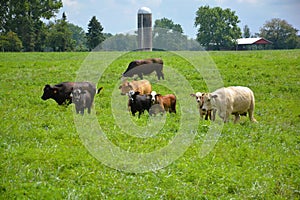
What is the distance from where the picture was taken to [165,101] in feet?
Answer: 58.5

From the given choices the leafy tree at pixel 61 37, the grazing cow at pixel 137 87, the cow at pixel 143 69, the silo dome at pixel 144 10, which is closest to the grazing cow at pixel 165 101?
the grazing cow at pixel 137 87

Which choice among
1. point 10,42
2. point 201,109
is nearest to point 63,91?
point 201,109

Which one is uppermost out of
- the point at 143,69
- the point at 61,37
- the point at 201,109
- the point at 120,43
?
the point at 61,37

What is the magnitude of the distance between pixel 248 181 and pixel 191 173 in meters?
1.24

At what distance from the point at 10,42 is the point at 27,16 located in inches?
277

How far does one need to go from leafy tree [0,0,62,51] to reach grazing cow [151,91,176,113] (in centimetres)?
5518

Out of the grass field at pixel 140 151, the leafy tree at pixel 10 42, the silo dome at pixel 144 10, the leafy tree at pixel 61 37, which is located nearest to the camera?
the grass field at pixel 140 151

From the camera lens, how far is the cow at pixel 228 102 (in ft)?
53.6

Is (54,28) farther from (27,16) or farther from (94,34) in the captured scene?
(94,34)

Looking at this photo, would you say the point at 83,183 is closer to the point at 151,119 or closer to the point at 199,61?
the point at 151,119

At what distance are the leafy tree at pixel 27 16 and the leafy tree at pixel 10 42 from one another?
11.7 ft

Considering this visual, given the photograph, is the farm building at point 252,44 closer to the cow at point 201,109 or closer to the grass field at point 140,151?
the grass field at point 140,151

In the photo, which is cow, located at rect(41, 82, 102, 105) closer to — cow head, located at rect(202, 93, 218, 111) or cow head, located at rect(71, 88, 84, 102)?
cow head, located at rect(71, 88, 84, 102)

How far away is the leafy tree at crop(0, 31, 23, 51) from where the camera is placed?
6687 centimetres
